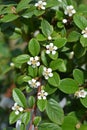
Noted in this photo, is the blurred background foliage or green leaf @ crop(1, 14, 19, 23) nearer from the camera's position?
green leaf @ crop(1, 14, 19, 23)

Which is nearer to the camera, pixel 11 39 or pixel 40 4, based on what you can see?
pixel 40 4

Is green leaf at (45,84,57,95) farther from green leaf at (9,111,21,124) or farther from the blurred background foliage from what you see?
the blurred background foliage

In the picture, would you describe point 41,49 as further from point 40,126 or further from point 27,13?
point 40,126

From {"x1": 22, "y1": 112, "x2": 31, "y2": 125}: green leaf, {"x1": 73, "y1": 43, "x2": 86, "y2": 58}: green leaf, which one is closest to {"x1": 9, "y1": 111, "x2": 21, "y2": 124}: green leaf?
{"x1": 22, "y1": 112, "x2": 31, "y2": 125}: green leaf

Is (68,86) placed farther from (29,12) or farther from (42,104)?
(29,12)

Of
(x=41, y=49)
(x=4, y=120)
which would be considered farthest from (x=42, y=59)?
(x=4, y=120)

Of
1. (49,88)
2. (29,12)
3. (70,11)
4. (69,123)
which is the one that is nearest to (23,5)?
(29,12)
